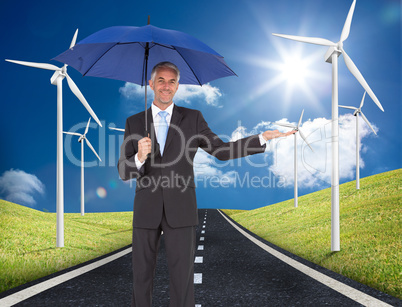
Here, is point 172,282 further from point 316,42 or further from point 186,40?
point 316,42

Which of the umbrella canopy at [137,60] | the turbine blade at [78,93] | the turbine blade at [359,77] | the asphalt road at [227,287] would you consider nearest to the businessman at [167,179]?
the umbrella canopy at [137,60]

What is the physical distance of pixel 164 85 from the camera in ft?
12.2

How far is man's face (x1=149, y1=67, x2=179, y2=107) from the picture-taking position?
12.2 feet

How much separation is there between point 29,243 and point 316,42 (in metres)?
11.4

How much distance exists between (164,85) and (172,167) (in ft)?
2.67

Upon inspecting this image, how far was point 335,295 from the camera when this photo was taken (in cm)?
596

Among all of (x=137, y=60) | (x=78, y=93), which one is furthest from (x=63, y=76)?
(x=137, y=60)

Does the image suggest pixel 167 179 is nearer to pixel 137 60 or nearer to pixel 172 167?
pixel 172 167

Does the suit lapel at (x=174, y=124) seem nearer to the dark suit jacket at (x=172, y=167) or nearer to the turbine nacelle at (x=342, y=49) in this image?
the dark suit jacket at (x=172, y=167)

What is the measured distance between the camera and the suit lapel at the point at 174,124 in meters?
3.70

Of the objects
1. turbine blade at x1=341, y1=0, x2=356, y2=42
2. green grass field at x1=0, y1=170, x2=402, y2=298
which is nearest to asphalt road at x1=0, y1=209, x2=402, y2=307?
green grass field at x1=0, y1=170, x2=402, y2=298

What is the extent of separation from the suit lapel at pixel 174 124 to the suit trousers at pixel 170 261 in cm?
76

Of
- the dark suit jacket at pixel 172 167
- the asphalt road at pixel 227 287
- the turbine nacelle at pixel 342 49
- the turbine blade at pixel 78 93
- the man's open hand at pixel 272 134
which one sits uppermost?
the turbine nacelle at pixel 342 49

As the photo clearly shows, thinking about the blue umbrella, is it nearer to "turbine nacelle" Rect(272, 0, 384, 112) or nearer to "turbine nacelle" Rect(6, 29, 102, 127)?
"turbine nacelle" Rect(6, 29, 102, 127)
